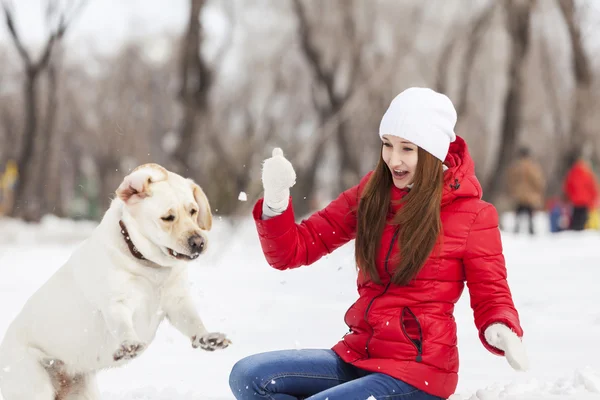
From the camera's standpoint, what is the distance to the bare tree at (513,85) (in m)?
13.1

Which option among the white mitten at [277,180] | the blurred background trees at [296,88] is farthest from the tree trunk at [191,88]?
the white mitten at [277,180]

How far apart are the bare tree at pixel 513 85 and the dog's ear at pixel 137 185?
38.1 feet

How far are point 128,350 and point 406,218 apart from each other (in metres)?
1.08

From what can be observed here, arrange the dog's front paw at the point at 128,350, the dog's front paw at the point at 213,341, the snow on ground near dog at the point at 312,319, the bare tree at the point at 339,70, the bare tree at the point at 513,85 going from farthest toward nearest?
the bare tree at the point at 339,70 < the bare tree at the point at 513,85 < the snow on ground near dog at the point at 312,319 < the dog's front paw at the point at 213,341 < the dog's front paw at the point at 128,350

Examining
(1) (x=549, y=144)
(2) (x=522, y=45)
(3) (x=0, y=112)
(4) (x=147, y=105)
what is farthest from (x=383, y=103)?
(3) (x=0, y=112)

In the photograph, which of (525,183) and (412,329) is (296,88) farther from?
(412,329)

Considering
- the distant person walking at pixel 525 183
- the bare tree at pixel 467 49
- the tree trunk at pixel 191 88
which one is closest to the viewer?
the tree trunk at pixel 191 88

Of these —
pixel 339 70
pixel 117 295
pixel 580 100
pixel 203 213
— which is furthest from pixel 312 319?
pixel 339 70

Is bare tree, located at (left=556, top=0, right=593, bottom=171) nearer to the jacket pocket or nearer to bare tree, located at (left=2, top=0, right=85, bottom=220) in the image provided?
bare tree, located at (left=2, top=0, right=85, bottom=220)

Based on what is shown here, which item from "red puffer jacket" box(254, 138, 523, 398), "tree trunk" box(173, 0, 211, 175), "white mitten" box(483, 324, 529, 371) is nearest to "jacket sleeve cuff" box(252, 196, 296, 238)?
"red puffer jacket" box(254, 138, 523, 398)

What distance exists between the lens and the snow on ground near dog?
3777 mm

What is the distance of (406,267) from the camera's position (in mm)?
2723

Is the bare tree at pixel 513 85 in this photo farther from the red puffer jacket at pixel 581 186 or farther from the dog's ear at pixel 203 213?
the dog's ear at pixel 203 213

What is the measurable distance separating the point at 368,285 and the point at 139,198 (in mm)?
909
